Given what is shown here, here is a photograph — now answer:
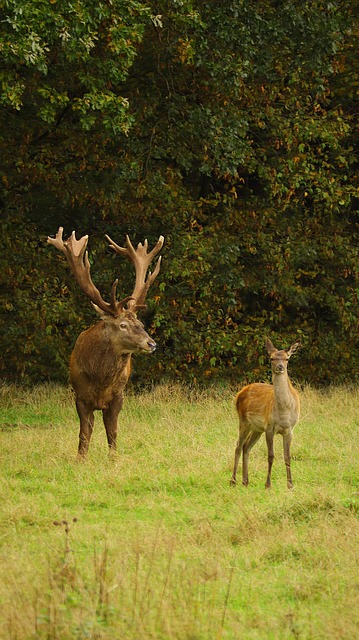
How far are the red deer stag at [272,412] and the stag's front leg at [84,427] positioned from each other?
1.51m

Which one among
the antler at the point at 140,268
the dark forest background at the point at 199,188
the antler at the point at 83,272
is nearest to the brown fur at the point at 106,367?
the antler at the point at 83,272

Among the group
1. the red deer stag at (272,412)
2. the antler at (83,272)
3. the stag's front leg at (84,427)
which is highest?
the antler at (83,272)

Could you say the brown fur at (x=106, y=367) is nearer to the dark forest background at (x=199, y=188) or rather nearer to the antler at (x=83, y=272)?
the antler at (x=83, y=272)

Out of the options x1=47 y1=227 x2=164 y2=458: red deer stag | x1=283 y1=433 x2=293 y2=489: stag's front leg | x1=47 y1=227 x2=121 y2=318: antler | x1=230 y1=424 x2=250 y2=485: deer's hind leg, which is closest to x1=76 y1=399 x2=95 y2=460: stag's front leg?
x1=47 y1=227 x2=164 y2=458: red deer stag

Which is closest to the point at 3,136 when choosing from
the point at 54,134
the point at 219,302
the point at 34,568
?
the point at 54,134

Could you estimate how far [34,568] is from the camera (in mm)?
6004

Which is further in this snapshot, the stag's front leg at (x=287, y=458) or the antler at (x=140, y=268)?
the antler at (x=140, y=268)

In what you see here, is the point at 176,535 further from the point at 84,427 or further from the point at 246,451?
the point at 84,427

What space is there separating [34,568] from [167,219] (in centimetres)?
942

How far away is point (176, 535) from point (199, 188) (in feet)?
31.9

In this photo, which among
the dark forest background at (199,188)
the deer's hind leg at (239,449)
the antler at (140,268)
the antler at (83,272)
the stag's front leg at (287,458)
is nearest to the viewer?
the stag's front leg at (287,458)

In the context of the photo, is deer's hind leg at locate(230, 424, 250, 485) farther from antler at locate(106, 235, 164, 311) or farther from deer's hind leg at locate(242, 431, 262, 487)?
antler at locate(106, 235, 164, 311)

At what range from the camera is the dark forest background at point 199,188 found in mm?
14039

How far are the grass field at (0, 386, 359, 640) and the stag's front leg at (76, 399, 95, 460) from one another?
111 millimetres
